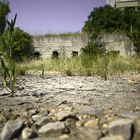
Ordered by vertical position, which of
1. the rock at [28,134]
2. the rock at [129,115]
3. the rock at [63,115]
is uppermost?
the rock at [129,115]

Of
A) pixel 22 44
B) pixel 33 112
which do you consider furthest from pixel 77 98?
pixel 22 44

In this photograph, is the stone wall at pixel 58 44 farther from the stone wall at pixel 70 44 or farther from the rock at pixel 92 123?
the rock at pixel 92 123

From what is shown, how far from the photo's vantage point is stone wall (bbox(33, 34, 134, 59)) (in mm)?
20844

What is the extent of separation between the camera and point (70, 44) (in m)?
22.0

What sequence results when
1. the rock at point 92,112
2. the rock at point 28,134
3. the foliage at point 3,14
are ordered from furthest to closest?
the foliage at point 3,14 → the rock at point 92,112 → the rock at point 28,134

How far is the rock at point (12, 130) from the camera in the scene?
3.00 meters

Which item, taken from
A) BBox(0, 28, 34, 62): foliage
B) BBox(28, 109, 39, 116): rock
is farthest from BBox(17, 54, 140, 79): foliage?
BBox(0, 28, 34, 62): foliage

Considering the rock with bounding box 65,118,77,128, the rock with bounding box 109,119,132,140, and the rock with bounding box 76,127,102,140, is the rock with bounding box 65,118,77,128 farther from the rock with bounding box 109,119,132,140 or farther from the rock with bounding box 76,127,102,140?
the rock with bounding box 109,119,132,140

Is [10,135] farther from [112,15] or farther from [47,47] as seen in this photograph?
[112,15]

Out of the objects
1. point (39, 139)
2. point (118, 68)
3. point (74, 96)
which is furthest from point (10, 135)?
point (118, 68)

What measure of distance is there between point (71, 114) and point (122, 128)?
848mm

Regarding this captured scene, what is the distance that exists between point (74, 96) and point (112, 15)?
2185 cm

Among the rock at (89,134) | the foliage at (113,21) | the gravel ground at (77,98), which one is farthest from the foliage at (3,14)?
the rock at (89,134)

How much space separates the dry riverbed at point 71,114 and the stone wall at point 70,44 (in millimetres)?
15591
